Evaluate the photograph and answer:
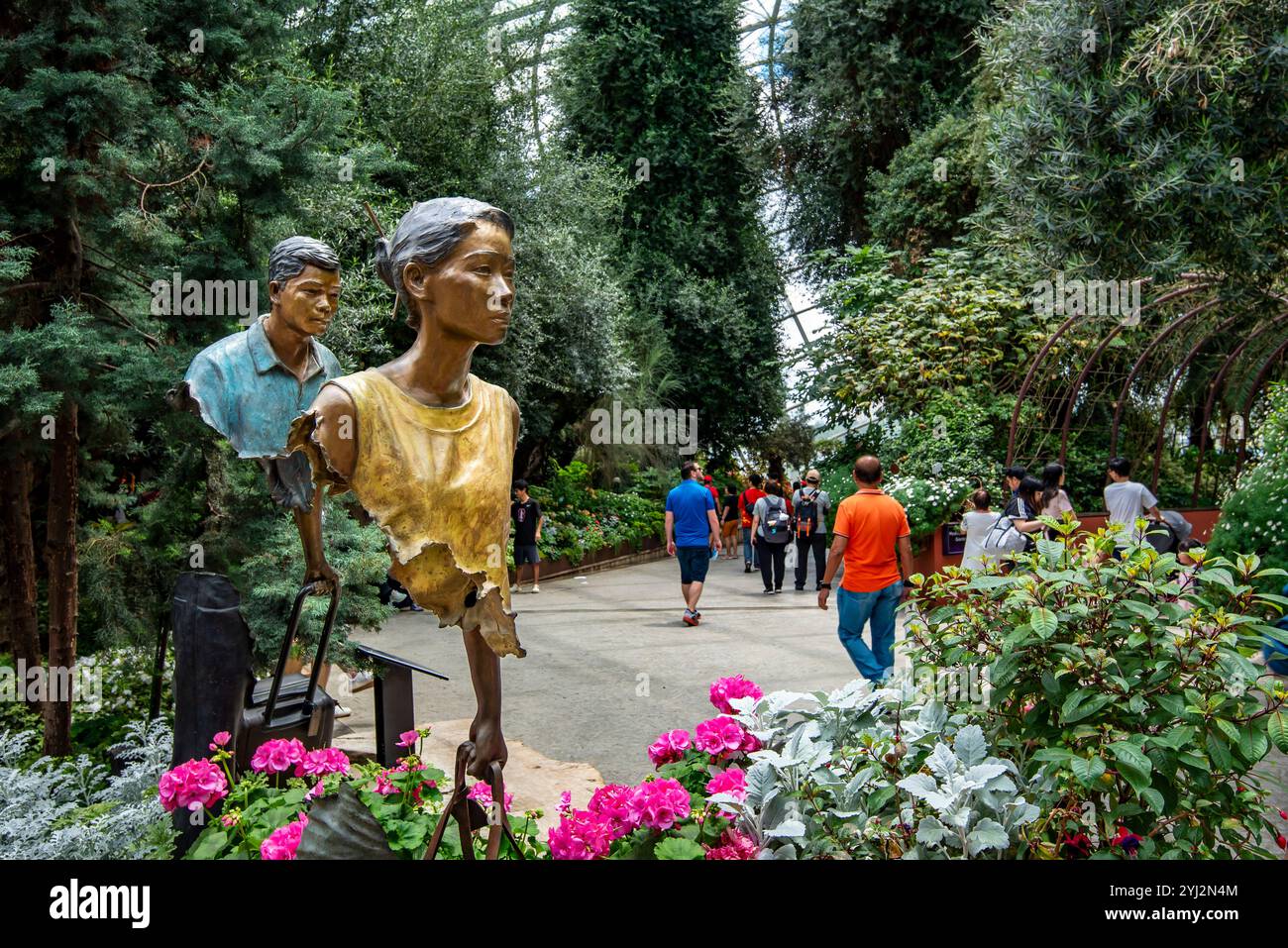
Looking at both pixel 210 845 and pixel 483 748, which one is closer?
pixel 483 748

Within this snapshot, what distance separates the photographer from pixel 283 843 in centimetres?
255

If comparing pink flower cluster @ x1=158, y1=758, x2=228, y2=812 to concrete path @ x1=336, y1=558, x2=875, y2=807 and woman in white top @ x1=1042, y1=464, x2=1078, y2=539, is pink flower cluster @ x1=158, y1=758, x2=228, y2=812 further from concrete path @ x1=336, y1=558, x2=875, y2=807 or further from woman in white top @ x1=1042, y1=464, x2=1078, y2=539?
woman in white top @ x1=1042, y1=464, x2=1078, y2=539

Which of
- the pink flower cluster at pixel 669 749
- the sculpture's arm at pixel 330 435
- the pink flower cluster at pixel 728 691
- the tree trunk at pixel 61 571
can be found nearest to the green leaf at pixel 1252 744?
the pink flower cluster at pixel 728 691

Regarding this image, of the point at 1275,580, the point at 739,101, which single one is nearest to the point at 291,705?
the point at 1275,580

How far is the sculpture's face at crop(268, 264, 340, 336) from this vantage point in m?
3.30

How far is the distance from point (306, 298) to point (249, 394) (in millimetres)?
396

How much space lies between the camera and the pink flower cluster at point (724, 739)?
3.26 m

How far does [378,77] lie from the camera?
42.7 ft

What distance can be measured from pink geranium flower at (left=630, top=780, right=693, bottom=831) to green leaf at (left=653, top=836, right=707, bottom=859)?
82 mm

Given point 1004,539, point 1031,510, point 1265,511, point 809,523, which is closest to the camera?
point 1004,539

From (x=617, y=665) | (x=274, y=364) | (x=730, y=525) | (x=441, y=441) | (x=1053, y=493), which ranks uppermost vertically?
(x=274, y=364)

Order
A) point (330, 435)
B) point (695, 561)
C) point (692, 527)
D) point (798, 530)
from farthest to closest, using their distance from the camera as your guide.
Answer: point (798, 530)
point (695, 561)
point (692, 527)
point (330, 435)

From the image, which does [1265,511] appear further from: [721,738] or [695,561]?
[721,738]

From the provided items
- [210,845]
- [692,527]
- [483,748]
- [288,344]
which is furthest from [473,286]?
[692,527]
